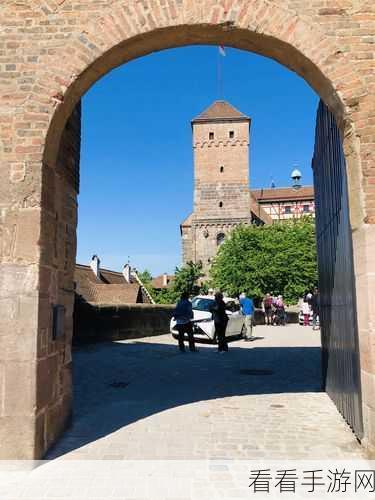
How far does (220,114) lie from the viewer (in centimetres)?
5462

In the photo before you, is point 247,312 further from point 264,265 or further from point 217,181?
point 217,181

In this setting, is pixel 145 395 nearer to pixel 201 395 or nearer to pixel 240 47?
pixel 201 395

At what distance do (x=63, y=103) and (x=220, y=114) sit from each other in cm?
5275

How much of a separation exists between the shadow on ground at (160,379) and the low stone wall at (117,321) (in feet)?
2.64

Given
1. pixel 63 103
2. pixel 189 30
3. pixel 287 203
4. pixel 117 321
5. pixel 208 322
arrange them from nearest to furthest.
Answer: pixel 63 103 < pixel 189 30 < pixel 208 322 < pixel 117 321 < pixel 287 203

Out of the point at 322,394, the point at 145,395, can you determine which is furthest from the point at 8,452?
the point at 322,394

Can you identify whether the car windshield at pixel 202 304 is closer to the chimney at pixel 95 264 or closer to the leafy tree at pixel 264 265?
the leafy tree at pixel 264 265

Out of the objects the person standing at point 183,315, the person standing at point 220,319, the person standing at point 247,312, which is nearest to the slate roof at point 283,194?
the person standing at point 247,312

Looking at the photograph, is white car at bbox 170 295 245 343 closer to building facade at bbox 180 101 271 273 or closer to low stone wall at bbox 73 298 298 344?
low stone wall at bbox 73 298 298 344

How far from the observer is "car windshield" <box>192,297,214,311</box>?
15.4 metres

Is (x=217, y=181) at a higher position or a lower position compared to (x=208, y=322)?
higher

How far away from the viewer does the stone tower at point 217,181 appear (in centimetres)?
5053

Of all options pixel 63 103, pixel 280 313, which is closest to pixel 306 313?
pixel 280 313

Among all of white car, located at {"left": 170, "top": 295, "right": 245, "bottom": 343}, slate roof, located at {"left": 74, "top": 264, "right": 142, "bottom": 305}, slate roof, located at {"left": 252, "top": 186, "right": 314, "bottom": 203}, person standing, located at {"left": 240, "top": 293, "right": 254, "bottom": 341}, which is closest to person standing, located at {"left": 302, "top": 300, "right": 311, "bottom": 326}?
white car, located at {"left": 170, "top": 295, "right": 245, "bottom": 343}
